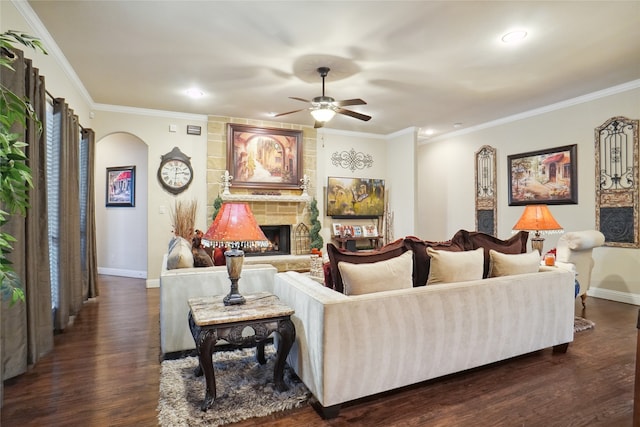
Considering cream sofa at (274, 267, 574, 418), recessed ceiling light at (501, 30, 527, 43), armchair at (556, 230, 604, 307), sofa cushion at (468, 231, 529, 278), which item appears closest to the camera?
cream sofa at (274, 267, 574, 418)

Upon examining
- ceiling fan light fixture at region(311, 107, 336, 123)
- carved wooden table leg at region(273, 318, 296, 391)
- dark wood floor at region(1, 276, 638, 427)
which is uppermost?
ceiling fan light fixture at region(311, 107, 336, 123)

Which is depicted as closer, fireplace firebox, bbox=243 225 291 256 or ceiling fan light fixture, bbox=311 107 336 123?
ceiling fan light fixture, bbox=311 107 336 123

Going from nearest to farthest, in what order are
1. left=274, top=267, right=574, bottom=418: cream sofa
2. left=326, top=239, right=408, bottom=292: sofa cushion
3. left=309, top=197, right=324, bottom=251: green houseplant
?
left=274, top=267, right=574, bottom=418: cream sofa
left=326, top=239, right=408, bottom=292: sofa cushion
left=309, top=197, right=324, bottom=251: green houseplant

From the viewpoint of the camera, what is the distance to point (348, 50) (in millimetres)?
3426

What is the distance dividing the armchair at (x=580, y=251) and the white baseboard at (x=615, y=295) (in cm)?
82

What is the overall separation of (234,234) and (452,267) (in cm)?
155

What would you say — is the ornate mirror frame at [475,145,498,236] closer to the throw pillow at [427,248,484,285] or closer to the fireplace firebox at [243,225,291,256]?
the fireplace firebox at [243,225,291,256]

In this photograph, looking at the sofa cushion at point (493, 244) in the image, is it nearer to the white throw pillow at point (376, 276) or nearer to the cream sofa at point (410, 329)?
the cream sofa at point (410, 329)

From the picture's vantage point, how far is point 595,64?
3785mm

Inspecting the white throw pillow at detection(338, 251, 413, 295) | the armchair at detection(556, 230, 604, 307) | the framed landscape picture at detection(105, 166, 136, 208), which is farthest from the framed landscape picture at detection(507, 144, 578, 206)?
the framed landscape picture at detection(105, 166, 136, 208)

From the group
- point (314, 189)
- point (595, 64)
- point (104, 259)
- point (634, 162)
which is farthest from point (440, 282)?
point (104, 259)

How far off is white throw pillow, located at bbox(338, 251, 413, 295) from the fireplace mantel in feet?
12.9

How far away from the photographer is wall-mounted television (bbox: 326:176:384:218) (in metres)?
6.63

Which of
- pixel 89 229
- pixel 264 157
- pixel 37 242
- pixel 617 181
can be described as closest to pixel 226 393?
pixel 37 242
